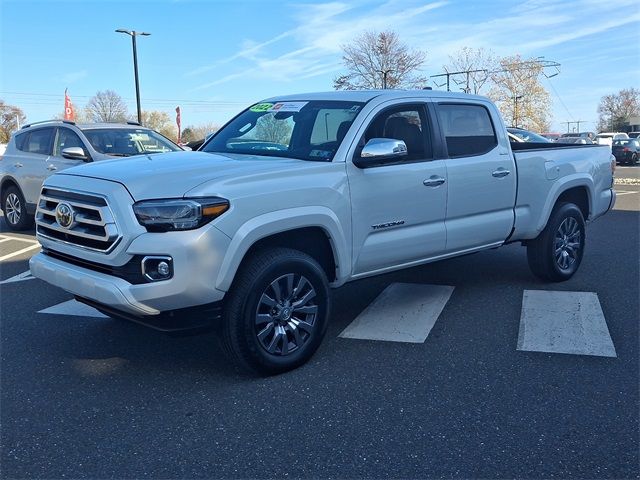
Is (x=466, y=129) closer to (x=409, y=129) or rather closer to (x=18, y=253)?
(x=409, y=129)

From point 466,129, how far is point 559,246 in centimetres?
181

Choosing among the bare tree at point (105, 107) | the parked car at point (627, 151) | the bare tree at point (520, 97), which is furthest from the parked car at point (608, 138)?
the bare tree at point (105, 107)

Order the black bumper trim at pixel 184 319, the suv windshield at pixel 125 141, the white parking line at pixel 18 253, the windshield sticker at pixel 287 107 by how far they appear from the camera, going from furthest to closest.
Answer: the suv windshield at pixel 125 141
the white parking line at pixel 18 253
the windshield sticker at pixel 287 107
the black bumper trim at pixel 184 319

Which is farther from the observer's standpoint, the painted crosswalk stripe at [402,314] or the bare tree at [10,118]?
the bare tree at [10,118]

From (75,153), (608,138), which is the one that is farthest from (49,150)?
(608,138)

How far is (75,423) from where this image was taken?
11.1 ft

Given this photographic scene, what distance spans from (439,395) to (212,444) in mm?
1420

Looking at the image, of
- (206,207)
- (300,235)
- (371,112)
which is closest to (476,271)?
(371,112)

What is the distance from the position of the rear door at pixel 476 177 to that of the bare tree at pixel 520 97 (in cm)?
5858

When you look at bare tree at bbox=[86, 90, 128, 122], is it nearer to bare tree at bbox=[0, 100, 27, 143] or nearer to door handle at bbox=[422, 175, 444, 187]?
bare tree at bbox=[0, 100, 27, 143]

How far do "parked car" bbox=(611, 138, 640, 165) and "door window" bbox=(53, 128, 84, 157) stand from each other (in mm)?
32054

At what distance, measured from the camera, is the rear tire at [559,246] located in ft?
20.3

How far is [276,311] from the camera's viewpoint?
396 cm

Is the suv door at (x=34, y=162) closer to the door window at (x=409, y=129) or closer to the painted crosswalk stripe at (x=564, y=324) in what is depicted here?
the door window at (x=409, y=129)
